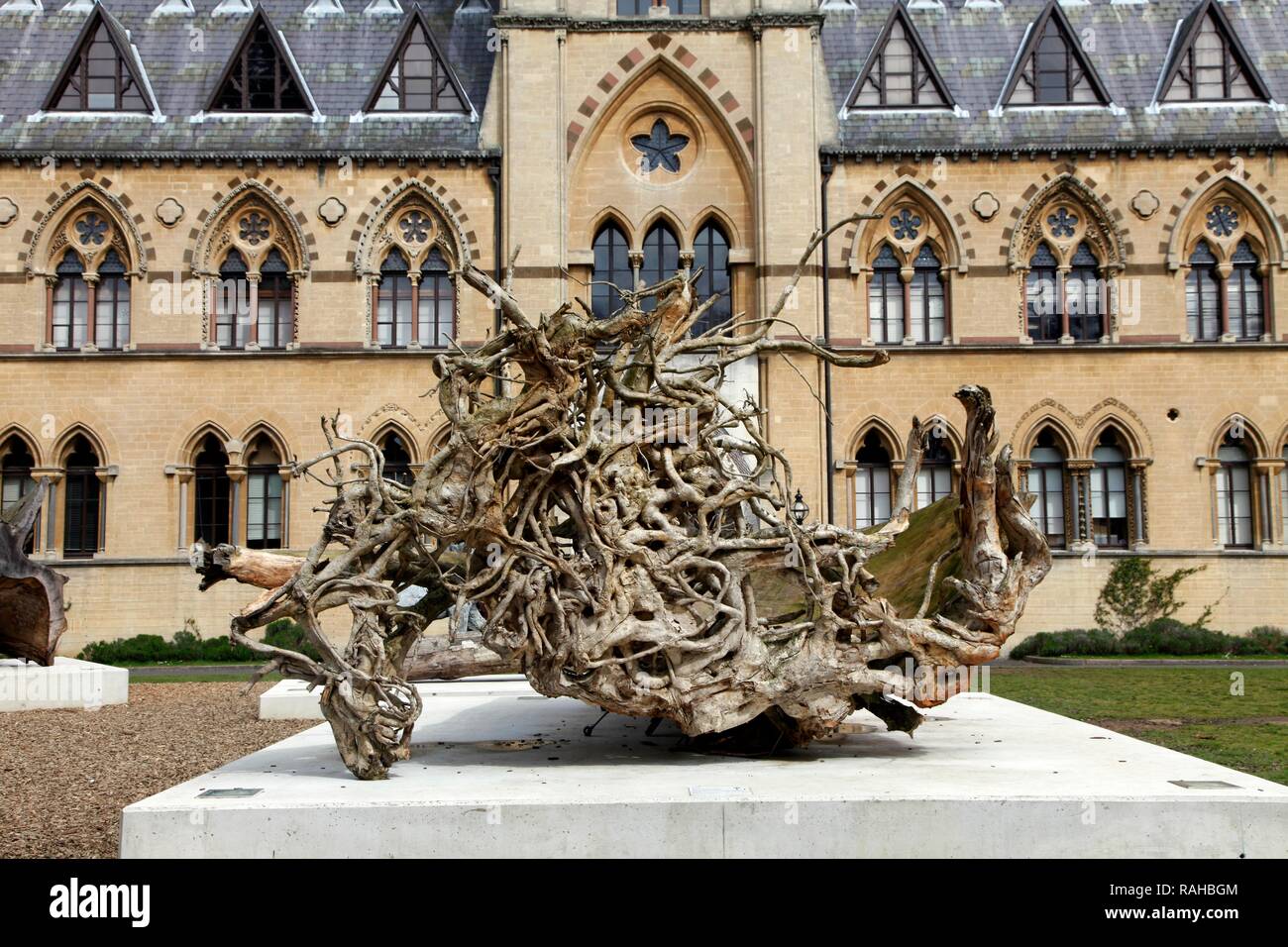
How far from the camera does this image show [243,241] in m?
32.2

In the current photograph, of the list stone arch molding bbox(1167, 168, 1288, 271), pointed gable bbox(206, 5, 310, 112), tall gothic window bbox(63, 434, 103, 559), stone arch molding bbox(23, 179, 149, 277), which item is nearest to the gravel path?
tall gothic window bbox(63, 434, 103, 559)

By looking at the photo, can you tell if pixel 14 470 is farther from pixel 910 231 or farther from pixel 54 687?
pixel 910 231

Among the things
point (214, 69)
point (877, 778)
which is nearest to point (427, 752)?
point (877, 778)

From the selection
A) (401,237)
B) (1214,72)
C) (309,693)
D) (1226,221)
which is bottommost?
(309,693)

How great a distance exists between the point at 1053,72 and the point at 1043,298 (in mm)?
6130

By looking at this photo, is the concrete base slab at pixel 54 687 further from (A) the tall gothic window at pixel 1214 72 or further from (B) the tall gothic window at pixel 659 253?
(A) the tall gothic window at pixel 1214 72

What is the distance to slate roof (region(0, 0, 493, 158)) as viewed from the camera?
32.3 metres

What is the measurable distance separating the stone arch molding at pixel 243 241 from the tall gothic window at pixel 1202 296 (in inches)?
859

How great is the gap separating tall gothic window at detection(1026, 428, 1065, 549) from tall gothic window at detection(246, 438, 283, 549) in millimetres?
18407

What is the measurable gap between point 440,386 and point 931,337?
25797 millimetres

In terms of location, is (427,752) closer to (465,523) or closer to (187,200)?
(465,523)

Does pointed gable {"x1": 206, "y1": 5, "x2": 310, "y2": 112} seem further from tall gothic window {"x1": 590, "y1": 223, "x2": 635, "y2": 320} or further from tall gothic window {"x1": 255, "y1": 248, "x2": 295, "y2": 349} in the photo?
tall gothic window {"x1": 590, "y1": 223, "x2": 635, "y2": 320}

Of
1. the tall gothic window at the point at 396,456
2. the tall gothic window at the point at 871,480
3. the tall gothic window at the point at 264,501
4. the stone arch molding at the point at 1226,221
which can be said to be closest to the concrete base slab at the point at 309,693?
the tall gothic window at the point at 396,456

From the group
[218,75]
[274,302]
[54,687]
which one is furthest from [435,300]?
[54,687]
